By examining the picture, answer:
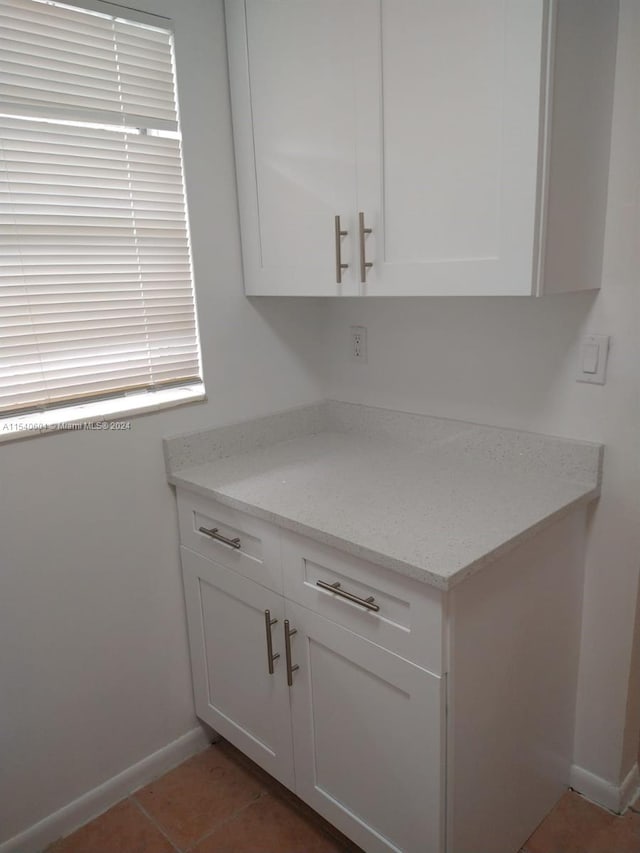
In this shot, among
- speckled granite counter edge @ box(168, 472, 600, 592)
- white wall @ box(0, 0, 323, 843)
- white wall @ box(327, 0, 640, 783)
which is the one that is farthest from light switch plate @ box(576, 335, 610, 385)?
white wall @ box(0, 0, 323, 843)

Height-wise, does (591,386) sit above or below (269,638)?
above

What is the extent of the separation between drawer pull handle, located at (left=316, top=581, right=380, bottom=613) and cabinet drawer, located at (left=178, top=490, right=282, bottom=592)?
161 millimetres

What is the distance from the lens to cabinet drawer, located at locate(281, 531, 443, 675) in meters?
1.22

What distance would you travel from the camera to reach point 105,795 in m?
1.79

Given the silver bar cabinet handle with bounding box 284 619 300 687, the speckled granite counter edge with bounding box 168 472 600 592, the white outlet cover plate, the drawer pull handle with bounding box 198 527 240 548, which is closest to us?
the speckled granite counter edge with bounding box 168 472 600 592

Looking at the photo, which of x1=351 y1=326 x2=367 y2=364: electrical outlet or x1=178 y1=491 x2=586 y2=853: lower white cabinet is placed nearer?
A: x1=178 y1=491 x2=586 y2=853: lower white cabinet

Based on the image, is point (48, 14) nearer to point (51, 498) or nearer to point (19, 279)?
point (19, 279)

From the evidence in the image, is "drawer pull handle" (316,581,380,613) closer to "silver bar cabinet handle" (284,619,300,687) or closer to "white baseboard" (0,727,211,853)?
"silver bar cabinet handle" (284,619,300,687)

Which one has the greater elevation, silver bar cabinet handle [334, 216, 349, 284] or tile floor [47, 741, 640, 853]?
silver bar cabinet handle [334, 216, 349, 284]

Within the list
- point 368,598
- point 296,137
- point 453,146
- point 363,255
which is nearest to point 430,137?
point 453,146

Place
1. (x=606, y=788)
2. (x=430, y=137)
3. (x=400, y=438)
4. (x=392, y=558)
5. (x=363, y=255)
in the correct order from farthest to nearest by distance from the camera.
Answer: (x=400, y=438)
(x=606, y=788)
(x=363, y=255)
(x=430, y=137)
(x=392, y=558)

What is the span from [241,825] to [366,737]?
1.95 feet

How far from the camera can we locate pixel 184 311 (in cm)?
178

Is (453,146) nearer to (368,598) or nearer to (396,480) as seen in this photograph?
(396,480)
